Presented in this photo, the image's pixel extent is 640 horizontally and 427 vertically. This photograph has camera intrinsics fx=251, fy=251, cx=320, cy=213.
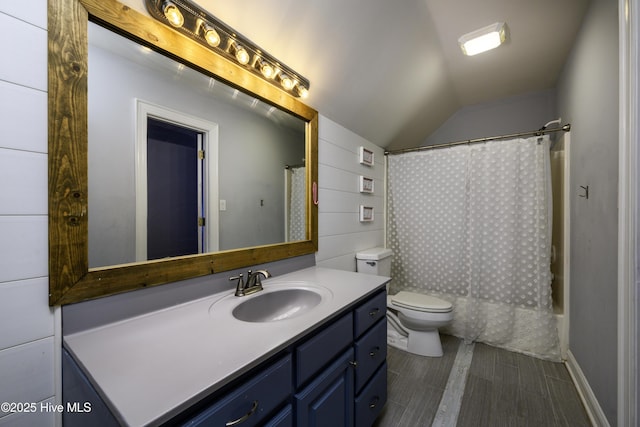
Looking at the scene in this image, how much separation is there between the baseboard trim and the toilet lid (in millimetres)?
781

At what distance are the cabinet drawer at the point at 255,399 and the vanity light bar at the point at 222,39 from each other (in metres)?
1.26

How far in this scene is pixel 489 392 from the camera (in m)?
1.60

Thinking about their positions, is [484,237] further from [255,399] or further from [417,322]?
[255,399]

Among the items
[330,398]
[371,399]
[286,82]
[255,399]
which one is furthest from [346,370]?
[286,82]

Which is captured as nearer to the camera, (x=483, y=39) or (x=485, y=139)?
(x=483, y=39)

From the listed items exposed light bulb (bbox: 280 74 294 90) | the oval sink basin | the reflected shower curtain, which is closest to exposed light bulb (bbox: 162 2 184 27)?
exposed light bulb (bbox: 280 74 294 90)

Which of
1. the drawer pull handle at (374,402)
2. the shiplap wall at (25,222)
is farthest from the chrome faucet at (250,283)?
the drawer pull handle at (374,402)

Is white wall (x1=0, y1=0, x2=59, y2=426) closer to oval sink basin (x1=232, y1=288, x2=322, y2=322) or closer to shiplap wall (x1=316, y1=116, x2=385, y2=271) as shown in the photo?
oval sink basin (x1=232, y1=288, x2=322, y2=322)

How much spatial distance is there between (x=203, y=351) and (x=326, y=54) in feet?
5.18

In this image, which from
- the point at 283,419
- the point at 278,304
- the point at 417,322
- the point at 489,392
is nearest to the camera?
the point at 283,419

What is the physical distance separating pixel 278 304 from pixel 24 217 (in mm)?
947

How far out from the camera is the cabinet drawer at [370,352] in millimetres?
1137

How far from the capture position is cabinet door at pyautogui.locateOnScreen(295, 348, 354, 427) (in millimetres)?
819

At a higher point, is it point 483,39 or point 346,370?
point 483,39
